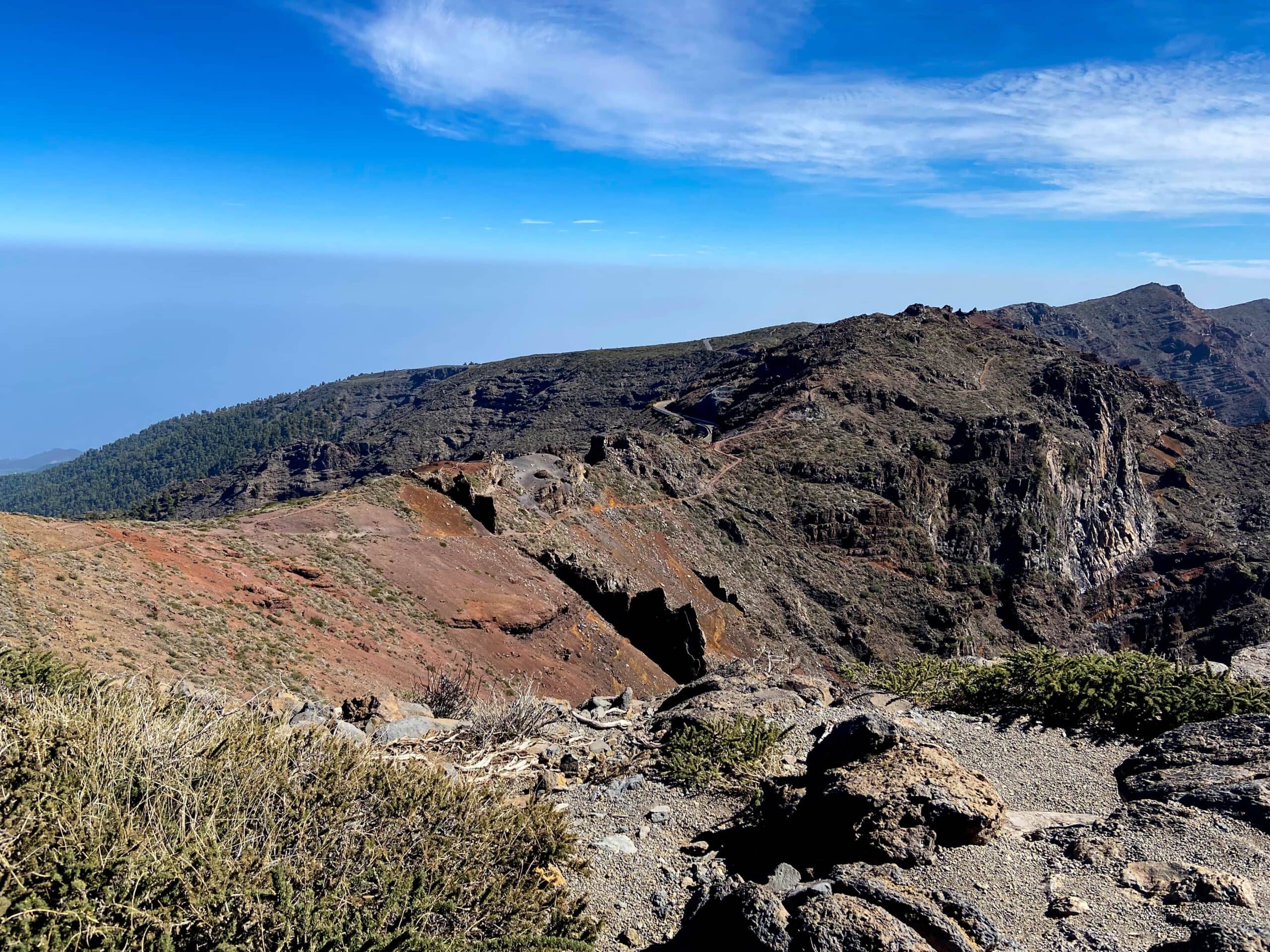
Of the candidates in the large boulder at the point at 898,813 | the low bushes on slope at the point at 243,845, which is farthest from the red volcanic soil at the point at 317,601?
the large boulder at the point at 898,813

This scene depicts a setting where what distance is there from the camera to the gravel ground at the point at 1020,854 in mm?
4500

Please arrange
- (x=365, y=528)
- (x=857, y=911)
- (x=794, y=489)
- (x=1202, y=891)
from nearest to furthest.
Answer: (x=857, y=911) → (x=1202, y=891) → (x=365, y=528) → (x=794, y=489)

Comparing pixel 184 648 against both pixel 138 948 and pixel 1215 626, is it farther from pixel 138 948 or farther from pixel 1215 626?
pixel 1215 626

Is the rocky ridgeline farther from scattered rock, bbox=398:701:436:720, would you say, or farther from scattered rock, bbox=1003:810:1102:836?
scattered rock, bbox=398:701:436:720

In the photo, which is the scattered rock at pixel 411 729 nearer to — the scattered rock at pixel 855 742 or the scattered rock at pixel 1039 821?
the scattered rock at pixel 855 742

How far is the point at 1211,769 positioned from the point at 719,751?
13.8 feet

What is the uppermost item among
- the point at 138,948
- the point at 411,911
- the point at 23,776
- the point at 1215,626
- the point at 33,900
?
the point at 23,776

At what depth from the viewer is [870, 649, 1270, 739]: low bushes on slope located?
7910 mm

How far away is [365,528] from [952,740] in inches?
830

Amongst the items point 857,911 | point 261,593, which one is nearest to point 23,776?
point 857,911

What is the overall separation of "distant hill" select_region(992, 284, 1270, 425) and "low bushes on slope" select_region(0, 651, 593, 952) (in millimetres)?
162229

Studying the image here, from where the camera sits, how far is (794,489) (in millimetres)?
43469

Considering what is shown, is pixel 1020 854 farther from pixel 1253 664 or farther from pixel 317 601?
pixel 317 601

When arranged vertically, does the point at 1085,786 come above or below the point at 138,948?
below
